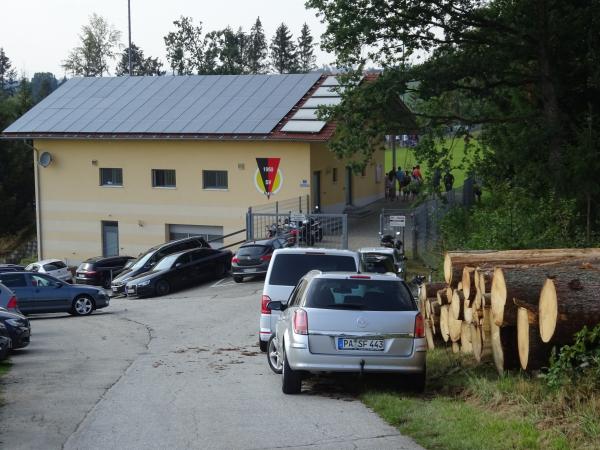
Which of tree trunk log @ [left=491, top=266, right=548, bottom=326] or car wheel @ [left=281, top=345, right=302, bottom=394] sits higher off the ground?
tree trunk log @ [left=491, top=266, right=548, bottom=326]

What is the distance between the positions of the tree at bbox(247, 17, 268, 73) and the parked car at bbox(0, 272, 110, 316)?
88130mm

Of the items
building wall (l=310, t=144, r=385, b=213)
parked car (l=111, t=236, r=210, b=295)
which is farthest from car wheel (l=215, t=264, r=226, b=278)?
building wall (l=310, t=144, r=385, b=213)

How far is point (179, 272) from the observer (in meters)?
34.1

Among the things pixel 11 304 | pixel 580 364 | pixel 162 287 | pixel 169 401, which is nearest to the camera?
pixel 580 364

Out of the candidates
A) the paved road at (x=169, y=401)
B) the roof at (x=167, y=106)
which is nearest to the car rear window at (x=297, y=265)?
the paved road at (x=169, y=401)

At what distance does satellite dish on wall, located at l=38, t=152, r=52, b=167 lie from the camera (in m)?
48.2

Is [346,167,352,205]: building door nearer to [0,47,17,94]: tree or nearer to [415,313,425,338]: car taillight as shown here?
[415,313,425,338]: car taillight

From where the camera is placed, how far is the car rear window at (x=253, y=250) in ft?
106

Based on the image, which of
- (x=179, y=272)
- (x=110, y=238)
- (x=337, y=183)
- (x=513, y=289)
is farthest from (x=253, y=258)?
(x=513, y=289)

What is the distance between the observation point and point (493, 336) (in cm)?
1120

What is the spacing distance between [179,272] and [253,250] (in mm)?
3342

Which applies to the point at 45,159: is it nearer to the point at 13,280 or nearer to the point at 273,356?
the point at 13,280

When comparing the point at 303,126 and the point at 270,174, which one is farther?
the point at 270,174

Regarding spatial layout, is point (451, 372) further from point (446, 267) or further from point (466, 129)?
point (466, 129)
